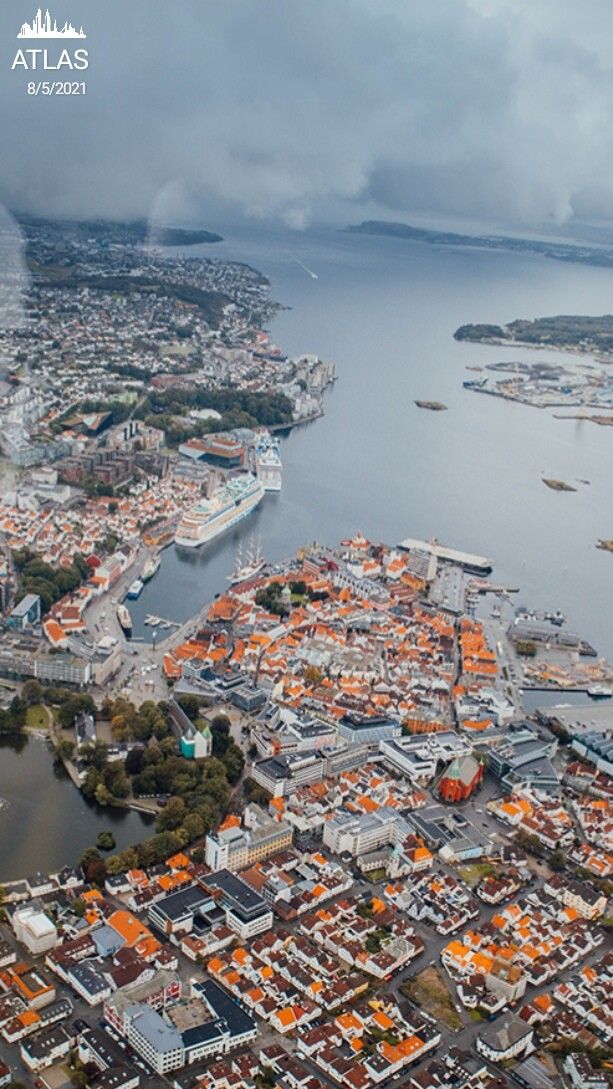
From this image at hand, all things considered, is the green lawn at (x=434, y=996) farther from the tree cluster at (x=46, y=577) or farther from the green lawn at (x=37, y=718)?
the tree cluster at (x=46, y=577)

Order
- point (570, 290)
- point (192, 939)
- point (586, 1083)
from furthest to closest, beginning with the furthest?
point (570, 290) < point (192, 939) < point (586, 1083)

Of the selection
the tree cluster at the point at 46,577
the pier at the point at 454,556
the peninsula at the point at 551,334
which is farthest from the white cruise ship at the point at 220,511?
the peninsula at the point at 551,334

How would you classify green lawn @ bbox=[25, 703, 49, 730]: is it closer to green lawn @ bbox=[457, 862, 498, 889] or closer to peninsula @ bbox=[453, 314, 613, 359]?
green lawn @ bbox=[457, 862, 498, 889]

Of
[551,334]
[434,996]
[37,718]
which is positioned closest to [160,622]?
[37,718]

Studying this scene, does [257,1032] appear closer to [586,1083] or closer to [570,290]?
[586,1083]

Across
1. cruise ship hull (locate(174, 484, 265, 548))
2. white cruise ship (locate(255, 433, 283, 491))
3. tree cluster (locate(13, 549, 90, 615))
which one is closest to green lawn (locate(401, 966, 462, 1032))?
tree cluster (locate(13, 549, 90, 615))

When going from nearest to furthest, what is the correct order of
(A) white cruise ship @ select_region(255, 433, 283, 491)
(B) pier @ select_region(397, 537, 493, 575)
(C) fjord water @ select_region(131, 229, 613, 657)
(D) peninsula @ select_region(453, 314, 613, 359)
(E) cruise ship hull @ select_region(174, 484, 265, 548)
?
(E) cruise ship hull @ select_region(174, 484, 265, 548) → (C) fjord water @ select_region(131, 229, 613, 657) → (B) pier @ select_region(397, 537, 493, 575) → (A) white cruise ship @ select_region(255, 433, 283, 491) → (D) peninsula @ select_region(453, 314, 613, 359)

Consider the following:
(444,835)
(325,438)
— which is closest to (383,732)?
(444,835)
